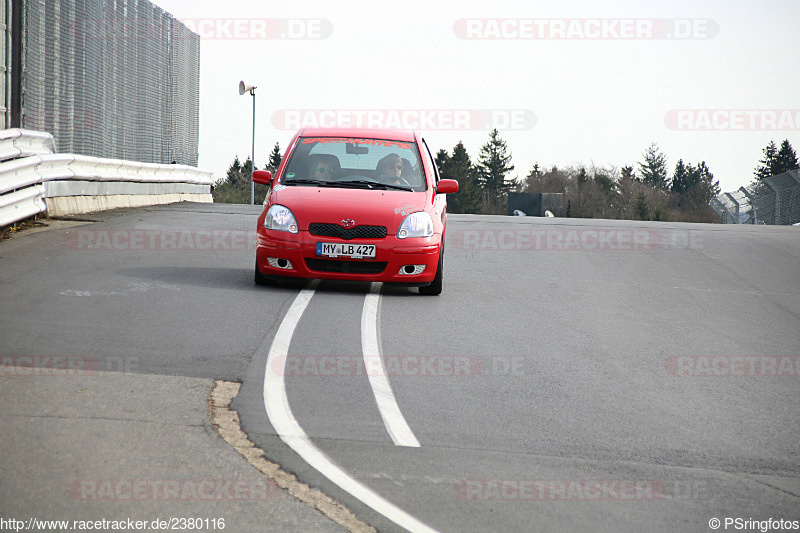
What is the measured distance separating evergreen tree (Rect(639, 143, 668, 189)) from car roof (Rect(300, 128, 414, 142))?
152256mm

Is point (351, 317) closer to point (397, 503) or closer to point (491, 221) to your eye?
point (397, 503)

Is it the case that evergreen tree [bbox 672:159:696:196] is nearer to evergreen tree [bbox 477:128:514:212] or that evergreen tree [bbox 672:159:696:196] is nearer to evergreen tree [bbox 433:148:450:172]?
evergreen tree [bbox 477:128:514:212]

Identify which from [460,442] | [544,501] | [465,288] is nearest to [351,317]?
[465,288]

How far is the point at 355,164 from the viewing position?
10.2m

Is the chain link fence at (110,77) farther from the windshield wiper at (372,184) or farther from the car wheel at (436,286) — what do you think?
the car wheel at (436,286)

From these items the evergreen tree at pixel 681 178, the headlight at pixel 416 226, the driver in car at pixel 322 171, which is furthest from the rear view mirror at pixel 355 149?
the evergreen tree at pixel 681 178

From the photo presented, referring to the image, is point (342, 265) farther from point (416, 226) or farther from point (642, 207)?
point (642, 207)

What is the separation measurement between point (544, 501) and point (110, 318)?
185 inches

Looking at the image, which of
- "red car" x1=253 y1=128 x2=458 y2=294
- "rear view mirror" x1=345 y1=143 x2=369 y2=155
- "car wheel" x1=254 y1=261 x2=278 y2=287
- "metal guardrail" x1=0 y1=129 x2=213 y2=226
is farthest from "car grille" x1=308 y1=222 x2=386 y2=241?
"metal guardrail" x1=0 y1=129 x2=213 y2=226

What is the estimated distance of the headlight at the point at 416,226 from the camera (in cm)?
919

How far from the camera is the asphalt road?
157 inches

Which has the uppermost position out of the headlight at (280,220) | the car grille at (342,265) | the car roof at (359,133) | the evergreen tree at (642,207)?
the evergreen tree at (642,207)

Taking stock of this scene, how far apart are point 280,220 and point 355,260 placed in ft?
2.98

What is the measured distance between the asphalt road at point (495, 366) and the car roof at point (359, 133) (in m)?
1.84
